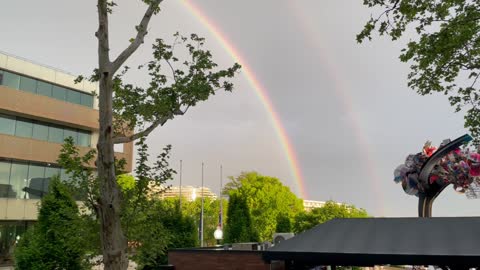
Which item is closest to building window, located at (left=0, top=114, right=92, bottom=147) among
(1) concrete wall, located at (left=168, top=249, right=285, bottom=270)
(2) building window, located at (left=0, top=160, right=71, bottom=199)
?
(2) building window, located at (left=0, top=160, right=71, bottom=199)

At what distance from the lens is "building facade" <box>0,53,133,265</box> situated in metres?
37.3

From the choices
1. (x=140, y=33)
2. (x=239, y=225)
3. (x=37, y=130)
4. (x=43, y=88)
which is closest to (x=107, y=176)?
(x=140, y=33)

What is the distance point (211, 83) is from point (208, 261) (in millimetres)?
8230

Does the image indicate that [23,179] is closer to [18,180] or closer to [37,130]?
[18,180]

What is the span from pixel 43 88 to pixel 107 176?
35931 millimetres

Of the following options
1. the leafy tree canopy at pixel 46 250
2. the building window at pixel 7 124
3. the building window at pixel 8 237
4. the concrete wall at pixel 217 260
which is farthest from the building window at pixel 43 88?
the concrete wall at pixel 217 260

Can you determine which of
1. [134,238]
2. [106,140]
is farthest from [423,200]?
[106,140]

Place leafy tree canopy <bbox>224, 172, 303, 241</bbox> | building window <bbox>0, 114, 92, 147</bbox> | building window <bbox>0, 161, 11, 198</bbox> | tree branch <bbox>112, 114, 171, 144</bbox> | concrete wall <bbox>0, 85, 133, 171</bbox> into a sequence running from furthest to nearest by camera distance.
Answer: leafy tree canopy <bbox>224, 172, 303, 241</bbox> < building window <bbox>0, 114, 92, 147</bbox> < concrete wall <bbox>0, 85, 133, 171</bbox> < building window <bbox>0, 161, 11, 198</bbox> < tree branch <bbox>112, 114, 171, 144</bbox>

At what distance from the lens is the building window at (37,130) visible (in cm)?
3822

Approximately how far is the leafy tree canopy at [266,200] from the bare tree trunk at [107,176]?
50090mm

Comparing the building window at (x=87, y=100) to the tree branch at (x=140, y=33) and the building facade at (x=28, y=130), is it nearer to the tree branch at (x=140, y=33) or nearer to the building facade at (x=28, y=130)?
the building facade at (x=28, y=130)

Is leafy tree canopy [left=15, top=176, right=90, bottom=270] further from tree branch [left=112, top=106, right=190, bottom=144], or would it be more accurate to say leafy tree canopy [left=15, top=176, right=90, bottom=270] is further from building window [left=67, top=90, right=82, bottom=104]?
building window [left=67, top=90, right=82, bottom=104]

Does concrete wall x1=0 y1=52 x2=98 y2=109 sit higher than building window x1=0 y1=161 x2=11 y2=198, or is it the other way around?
concrete wall x1=0 y1=52 x2=98 y2=109

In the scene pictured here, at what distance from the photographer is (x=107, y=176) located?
963 centimetres
